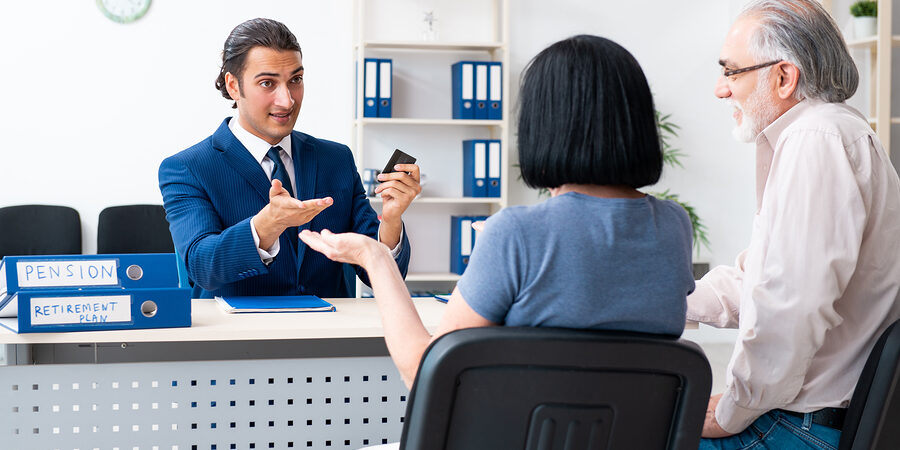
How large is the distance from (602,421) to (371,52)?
3.94 meters

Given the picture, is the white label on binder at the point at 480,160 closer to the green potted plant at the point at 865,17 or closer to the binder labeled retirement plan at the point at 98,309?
the green potted plant at the point at 865,17

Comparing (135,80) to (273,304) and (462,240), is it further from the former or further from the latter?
(273,304)

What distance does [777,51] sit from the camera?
5.03ft

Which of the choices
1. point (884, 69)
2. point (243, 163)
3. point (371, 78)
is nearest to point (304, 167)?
point (243, 163)

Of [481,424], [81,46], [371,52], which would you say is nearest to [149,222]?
[81,46]

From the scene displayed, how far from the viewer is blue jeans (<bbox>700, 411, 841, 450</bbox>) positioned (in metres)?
1.36

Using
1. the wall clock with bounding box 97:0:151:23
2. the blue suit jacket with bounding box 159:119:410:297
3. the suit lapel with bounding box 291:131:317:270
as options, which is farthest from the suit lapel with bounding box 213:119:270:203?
the wall clock with bounding box 97:0:151:23

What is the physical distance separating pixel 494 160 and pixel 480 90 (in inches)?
15.4

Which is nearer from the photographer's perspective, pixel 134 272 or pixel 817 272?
pixel 817 272

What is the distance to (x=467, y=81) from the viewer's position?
4.50 metres

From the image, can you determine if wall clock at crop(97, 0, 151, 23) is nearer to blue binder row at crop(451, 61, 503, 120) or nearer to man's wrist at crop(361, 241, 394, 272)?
blue binder row at crop(451, 61, 503, 120)

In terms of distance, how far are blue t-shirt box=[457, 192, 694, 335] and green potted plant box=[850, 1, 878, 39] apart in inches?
147

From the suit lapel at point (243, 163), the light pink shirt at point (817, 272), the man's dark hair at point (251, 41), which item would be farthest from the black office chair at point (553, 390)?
the man's dark hair at point (251, 41)

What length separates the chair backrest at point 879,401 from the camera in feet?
4.01
